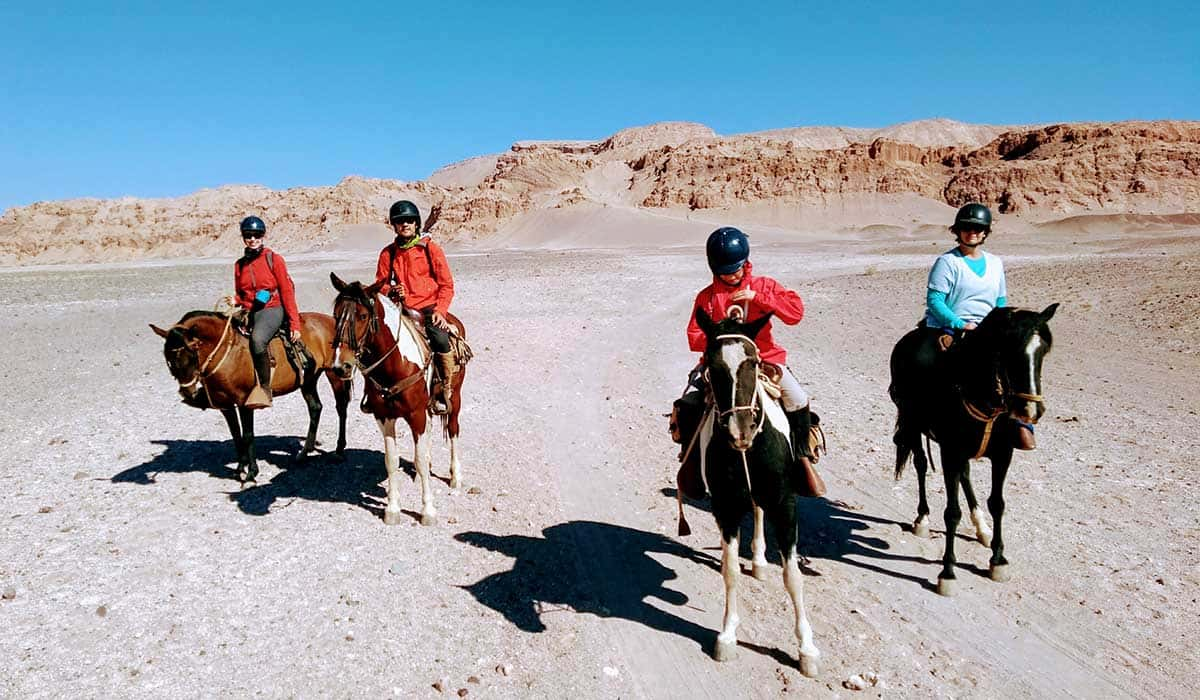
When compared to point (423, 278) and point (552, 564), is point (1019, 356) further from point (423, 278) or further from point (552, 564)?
point (423, 278)

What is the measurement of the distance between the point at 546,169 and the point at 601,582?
4811 inches

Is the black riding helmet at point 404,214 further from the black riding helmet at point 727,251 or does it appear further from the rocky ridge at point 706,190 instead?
the rocky ridge at point 706,190

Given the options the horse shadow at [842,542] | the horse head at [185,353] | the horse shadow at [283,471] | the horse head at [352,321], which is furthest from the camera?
the horse shadow at [283,471]

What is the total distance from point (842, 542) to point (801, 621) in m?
2.29

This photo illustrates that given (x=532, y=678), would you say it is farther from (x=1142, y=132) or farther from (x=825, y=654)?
(x=1142, y=132)

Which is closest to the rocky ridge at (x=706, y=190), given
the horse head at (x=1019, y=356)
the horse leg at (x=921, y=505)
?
the horse leg at (x=921, y=505)

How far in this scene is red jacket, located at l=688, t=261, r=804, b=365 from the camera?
4.83m

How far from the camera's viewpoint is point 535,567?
6547 millimetres

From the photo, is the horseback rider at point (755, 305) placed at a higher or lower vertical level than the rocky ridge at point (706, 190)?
lower

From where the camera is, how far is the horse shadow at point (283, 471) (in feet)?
26.8

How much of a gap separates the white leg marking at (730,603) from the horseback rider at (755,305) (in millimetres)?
810

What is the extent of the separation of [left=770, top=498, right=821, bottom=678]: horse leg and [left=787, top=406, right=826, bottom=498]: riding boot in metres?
0.24

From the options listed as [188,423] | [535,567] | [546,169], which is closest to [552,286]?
[188,423]

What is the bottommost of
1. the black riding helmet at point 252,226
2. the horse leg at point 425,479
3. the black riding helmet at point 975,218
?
the horse leg at point 425,479
